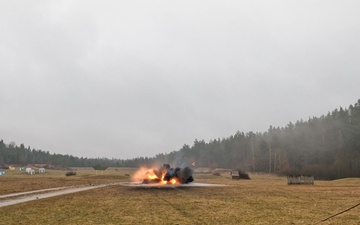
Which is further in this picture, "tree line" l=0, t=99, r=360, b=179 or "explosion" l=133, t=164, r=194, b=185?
"tree line" l=0, t=99, r=360, b=179

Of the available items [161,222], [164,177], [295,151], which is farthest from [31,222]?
[295,151]

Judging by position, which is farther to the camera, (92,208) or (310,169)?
(310,169)

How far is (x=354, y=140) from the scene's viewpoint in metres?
115

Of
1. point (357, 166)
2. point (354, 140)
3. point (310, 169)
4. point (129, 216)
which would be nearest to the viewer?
point (129, 216)

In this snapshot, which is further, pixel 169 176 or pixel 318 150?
pixel 318 150

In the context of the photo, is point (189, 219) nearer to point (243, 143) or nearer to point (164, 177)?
point (164, 177)

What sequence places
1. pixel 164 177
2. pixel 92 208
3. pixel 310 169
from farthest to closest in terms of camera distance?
pixel 310 169 → pixel 164 177 → pixel 92 208

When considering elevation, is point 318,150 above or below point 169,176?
above

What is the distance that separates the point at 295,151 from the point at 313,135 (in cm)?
1222

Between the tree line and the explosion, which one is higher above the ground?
the tree line

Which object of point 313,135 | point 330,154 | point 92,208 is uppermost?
point 313,135

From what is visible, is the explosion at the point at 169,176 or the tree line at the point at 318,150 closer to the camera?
the explosion at the point at 169,176

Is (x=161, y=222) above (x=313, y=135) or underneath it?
underneath

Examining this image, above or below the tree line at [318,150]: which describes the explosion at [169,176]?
below
